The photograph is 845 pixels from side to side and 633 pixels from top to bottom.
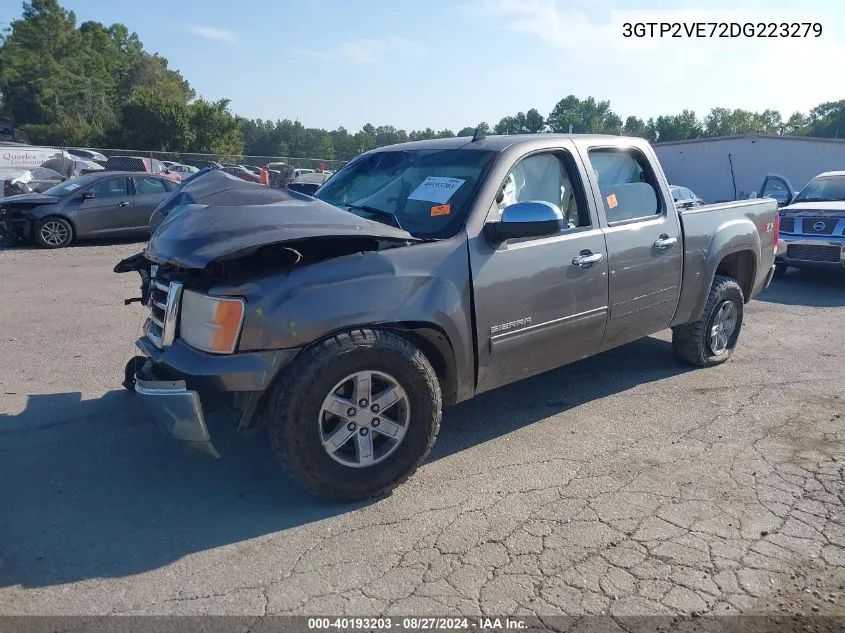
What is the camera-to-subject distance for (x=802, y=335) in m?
7.34

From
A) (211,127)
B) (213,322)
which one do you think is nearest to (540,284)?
(213,322)

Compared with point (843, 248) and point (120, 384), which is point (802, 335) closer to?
point (843, 248)

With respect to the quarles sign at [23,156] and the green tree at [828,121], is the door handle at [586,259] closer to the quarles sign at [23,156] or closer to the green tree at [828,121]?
the quarles sign at [23,156]

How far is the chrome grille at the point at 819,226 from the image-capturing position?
1028cm

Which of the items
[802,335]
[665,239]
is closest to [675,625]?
[665,239]

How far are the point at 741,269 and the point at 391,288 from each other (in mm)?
4103

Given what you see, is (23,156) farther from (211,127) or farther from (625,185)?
(211,127)

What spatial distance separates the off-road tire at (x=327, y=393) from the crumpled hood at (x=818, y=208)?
9125mm

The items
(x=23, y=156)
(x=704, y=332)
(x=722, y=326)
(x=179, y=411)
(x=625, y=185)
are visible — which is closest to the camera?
(x=179, y=411)

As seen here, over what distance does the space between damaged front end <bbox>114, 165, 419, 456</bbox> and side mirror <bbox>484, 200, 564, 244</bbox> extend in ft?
1.77

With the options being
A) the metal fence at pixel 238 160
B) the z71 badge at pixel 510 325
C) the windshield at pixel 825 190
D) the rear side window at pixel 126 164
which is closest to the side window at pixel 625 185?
the z71 badge at pixel 510 325

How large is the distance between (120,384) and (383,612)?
3.50 meters

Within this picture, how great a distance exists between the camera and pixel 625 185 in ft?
16.5

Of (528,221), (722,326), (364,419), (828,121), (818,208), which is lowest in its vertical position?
(722,326)
